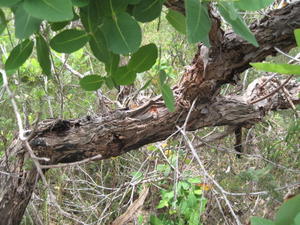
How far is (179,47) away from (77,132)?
1.32m

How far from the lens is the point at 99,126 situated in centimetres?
133

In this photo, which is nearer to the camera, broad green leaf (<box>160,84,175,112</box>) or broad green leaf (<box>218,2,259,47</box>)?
broad green leaf (<box>218,2,259,47</box>)

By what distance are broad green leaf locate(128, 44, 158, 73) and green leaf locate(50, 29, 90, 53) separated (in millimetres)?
100

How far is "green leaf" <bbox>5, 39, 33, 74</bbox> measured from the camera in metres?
0.69

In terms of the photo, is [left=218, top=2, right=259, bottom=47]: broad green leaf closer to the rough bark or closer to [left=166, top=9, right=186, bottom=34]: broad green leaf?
[left=166, top=9, right=186, bottom=34]: broad green leaf

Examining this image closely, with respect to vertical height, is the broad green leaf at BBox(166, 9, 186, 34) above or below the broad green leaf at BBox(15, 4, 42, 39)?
below

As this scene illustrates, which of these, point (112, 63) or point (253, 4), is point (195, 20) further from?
point (112, 63)

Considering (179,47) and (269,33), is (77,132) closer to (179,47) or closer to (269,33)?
(269,33)

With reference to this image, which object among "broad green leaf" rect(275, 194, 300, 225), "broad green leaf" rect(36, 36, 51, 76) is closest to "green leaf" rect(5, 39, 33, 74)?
"broad green leaf" rect(36, 36, 51, 76)

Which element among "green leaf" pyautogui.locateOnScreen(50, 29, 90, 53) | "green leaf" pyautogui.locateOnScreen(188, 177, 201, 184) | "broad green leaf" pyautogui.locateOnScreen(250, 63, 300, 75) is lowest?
"green leaf" pyautogui.locateOnScreen(188, 177, 201, 184)

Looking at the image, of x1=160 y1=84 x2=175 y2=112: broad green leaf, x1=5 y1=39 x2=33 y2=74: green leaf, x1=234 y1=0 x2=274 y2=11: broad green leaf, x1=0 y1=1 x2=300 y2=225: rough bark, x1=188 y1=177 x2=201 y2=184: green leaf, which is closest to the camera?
x1=234 y1=0 x2=274 y2=11: broad green leaf

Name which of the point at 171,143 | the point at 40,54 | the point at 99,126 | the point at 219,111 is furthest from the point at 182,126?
the point at 40,54

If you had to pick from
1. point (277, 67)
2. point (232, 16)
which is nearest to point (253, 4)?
point (232, 16)

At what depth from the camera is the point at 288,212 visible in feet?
1.25
